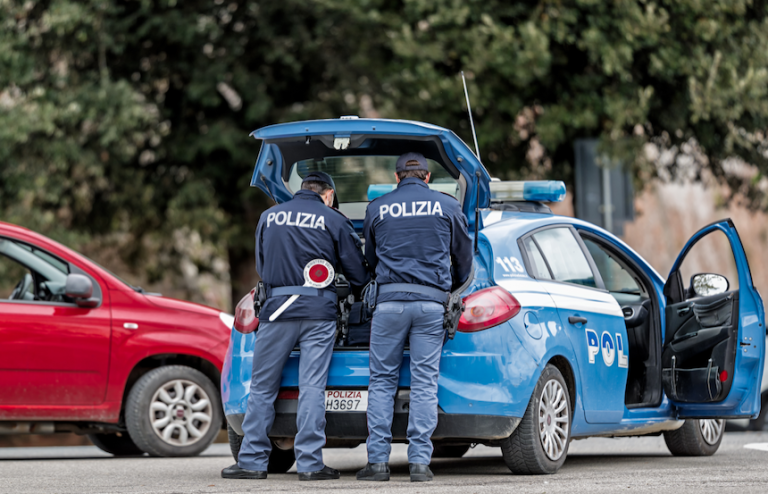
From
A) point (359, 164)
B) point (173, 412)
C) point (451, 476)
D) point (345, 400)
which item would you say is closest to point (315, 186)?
point (359, 164)

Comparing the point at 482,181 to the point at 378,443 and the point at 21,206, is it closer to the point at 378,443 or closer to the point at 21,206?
the point at 378,443

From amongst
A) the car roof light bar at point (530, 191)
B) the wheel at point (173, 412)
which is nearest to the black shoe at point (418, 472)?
the car roof light bar at point (530, 191)

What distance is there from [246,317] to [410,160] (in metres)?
1.33

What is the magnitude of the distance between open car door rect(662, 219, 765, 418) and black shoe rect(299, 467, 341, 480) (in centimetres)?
245

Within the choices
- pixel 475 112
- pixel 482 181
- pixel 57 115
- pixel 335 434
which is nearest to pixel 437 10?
pixel 475 112

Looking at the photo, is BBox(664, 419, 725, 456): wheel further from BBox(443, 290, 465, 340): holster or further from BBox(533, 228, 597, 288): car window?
BBox(443, 290, 465, 340): holster

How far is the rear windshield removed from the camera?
22.8 ft

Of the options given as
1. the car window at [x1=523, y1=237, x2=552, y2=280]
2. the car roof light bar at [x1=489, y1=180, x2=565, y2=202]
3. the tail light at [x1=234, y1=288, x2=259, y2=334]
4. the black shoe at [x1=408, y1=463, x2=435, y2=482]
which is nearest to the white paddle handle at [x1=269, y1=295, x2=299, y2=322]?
the tail light at [x1=234, y1=288, x2=259, y2=334]

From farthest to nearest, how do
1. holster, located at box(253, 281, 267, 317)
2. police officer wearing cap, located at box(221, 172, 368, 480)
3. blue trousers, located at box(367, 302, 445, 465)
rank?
holster, located at box(253, 281, 267, 317) → police officer wearing cap, located at box(221, 172, 368, 480) → blue trousers, located at box(367, 302, 445, 465)

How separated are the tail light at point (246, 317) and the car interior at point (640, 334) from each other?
7.40 ft

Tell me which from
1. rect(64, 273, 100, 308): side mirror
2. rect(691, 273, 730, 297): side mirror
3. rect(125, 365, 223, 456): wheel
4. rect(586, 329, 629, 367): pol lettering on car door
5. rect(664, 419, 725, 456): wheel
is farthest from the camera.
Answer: rect(125, 365, 223, 456): wheel

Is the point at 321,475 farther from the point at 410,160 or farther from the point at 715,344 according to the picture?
the point at 715,344

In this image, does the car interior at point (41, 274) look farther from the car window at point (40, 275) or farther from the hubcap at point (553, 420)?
the hubcap at point (553, 420)

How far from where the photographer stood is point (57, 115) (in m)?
13.2
